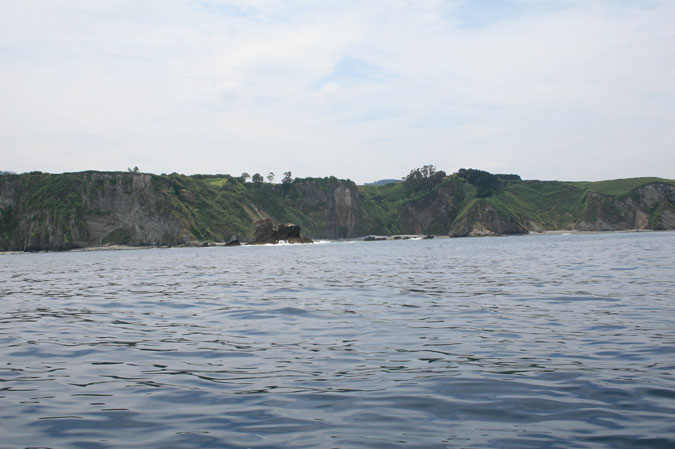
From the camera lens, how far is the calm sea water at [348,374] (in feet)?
27.5

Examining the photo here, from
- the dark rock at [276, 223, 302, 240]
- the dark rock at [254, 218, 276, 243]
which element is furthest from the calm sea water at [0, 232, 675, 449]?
the dark rock at [254, 218, 276, 243]

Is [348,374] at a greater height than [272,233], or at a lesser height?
lesser

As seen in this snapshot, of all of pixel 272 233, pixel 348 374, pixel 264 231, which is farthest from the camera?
pixel 272 233

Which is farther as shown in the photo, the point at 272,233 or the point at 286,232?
the point at 272,233

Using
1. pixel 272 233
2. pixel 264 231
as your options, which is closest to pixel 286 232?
pixel 272 233

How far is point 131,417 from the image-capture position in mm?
9383

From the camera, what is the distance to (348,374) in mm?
11914

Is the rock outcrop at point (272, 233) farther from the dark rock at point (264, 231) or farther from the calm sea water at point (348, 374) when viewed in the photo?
the calm sea water at point (348, 374)

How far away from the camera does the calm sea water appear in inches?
330

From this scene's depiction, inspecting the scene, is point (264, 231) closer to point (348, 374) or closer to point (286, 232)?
point (286, 232)

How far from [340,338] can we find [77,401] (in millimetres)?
7861

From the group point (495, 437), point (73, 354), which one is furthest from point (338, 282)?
point (495, 437)

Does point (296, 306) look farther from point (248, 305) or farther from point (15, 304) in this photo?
point (15, 304)

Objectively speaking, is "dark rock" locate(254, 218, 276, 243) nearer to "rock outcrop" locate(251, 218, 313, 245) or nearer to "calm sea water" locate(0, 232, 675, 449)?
"rock outcrop" locate(251, 218, 313, 245)
